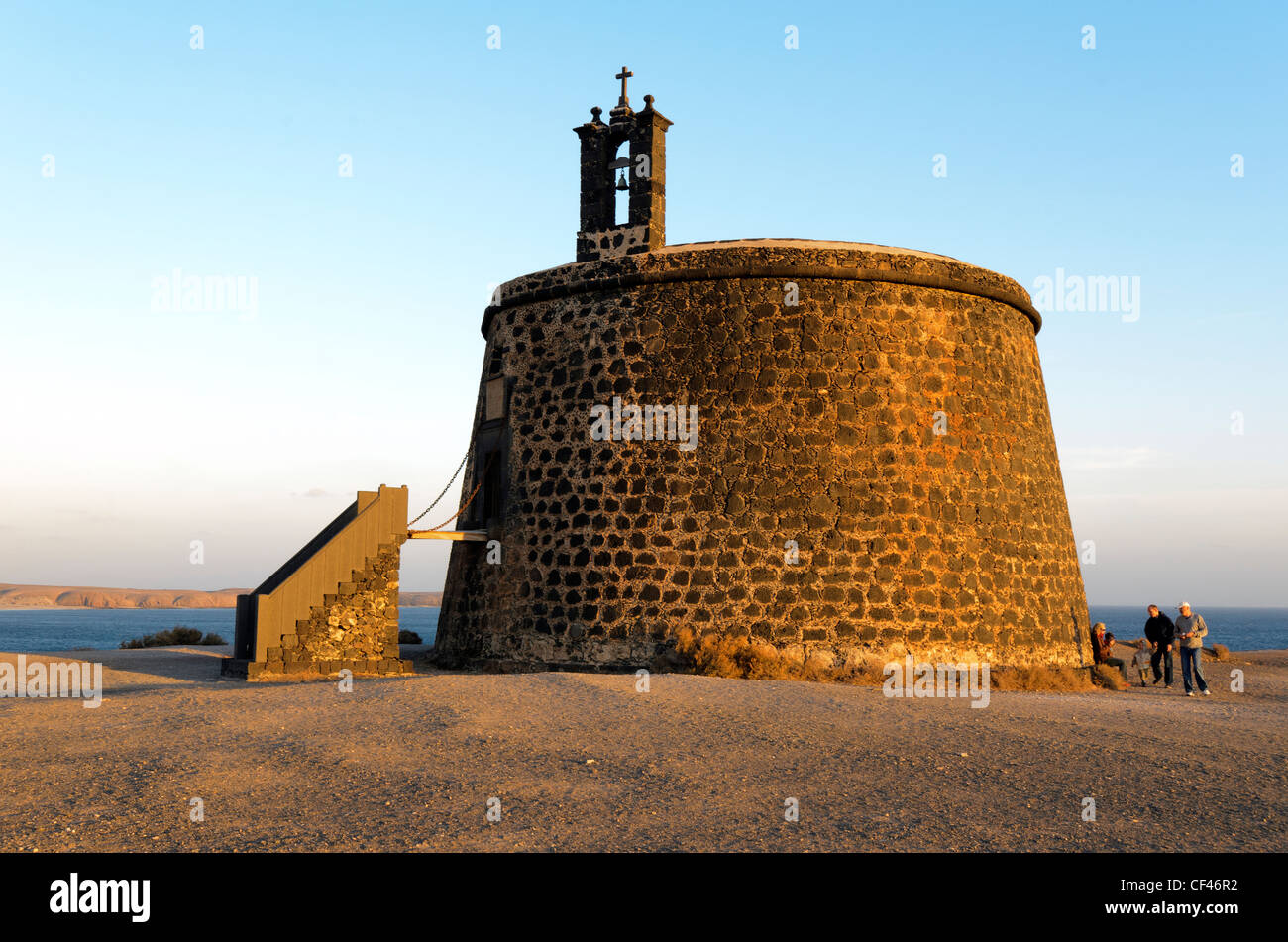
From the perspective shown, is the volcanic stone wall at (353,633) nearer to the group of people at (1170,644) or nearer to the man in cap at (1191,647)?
the group of people at (1170,644)

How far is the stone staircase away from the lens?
13.6 metres

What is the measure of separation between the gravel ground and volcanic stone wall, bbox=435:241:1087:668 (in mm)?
2472

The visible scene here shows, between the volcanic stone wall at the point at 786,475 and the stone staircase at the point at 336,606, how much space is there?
1.67 m

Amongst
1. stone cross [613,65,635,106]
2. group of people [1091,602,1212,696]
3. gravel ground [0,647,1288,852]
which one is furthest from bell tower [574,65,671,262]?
group of people [1091,602,1212,696]

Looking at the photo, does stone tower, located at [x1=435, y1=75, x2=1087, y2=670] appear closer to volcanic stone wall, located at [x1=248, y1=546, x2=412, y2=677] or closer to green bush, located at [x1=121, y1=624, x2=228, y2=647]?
volcanic stone wall, located at [x1=248, y1=546, x2=412, y2=677]

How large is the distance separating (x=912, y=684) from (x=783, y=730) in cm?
498

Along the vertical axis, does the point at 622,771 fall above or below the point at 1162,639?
below

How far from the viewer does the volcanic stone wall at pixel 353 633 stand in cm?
A: 1373

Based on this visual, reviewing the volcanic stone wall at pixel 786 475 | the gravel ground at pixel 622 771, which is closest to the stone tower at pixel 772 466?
the volcanic stone wall at pixel 786 475

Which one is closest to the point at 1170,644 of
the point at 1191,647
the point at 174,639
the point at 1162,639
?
the point at 1162,639

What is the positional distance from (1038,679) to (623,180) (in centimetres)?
974

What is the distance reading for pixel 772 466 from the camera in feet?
45.1

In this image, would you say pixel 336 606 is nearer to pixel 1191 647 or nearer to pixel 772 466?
pixel 772 466
